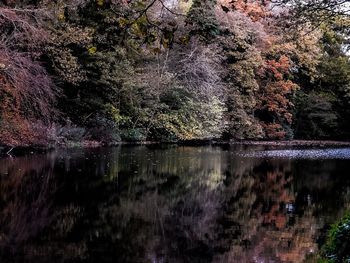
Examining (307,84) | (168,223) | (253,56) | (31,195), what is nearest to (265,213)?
(168,223)

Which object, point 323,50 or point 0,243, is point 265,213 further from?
point 323,50

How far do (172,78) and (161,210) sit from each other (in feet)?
55.3

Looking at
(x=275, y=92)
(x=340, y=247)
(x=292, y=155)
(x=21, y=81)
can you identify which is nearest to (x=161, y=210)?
(x=340, y=247)

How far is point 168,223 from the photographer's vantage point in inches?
293

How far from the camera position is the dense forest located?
16.8 m

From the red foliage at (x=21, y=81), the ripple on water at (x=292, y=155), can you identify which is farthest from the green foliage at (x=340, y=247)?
the ripple on water at (x=292, y=155)

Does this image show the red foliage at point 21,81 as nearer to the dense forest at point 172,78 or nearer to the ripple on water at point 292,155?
the dense forest at point 172,78

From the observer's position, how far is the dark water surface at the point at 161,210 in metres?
5.94

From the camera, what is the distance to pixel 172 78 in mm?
24812

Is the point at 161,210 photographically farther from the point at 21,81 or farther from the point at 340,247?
the point at 21,81

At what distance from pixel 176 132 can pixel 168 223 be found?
17.6 m

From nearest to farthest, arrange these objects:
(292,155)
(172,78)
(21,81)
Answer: (21,81), (292,155), (172,78)

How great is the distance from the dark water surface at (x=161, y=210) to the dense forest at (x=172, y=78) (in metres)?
3.47

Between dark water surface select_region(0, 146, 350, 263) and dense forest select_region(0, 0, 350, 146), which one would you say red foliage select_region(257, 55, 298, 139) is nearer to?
dense forest select_region(0, 0, 350, 146)
